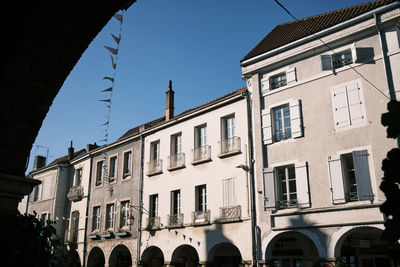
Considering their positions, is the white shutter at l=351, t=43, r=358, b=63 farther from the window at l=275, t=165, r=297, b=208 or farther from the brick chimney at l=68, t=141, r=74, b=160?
the brick chimney at l=68, t=141, r=74, b=160

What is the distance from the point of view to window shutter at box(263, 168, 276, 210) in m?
15.5

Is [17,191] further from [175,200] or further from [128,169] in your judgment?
[128,169]

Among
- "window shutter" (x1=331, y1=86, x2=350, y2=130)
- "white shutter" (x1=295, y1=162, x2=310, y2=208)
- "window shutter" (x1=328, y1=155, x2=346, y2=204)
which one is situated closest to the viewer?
"window shutter" (x1=328, y1=155, x2=346, y2=204)

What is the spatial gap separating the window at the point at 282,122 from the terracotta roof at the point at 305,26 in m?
2.56

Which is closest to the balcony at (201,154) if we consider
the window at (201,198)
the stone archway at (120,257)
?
the window at (201,198)

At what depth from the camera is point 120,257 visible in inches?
936

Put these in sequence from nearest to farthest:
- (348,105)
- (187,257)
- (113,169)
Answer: (348,105)
(187,257)
(113,169)

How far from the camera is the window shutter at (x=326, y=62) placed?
50.5 feet

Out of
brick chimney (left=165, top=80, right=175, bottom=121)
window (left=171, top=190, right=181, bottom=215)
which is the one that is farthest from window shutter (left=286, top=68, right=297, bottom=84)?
brick chimney (left=165, top=80, right=175, bottom=121)

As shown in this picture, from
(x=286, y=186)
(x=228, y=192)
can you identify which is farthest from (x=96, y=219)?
(x=286, y=186)

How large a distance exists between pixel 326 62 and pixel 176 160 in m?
9.03

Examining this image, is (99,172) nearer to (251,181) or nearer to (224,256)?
(224,256)

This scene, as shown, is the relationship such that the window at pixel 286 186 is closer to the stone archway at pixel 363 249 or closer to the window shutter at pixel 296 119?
the window shutter at pixel 296 119

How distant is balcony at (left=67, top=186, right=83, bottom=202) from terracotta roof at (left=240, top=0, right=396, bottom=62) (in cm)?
1579
